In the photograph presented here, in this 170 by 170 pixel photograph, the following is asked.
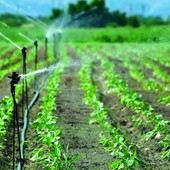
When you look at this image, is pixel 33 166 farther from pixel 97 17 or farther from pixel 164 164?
pixel 97 17

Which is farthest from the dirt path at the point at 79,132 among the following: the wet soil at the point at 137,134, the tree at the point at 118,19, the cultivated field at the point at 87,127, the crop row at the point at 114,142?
the tree at the point at 118,19

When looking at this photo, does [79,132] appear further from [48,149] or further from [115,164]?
[115,164]

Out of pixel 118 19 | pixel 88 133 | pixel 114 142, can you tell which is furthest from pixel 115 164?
pixel 118 19

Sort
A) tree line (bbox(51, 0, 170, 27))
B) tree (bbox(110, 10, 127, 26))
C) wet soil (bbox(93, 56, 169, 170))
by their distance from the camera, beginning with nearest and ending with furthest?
wet soil (bbox(93, 56, 169, 170))
tree line (bbox(51, 0, 170, 27))
tree (bbox(110, 10, 127, 26))

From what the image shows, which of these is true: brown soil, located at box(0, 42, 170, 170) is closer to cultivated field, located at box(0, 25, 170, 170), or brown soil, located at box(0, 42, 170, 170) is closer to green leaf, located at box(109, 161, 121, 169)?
cultivated field, located at box(0, 25, 170, 170)

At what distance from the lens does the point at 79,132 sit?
8.55m

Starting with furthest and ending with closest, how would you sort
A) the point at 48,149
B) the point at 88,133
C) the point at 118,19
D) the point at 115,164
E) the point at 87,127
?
the point at 118,19
the point at 87,127
the point at 88,133
the point at 48,149
the point at 115,164

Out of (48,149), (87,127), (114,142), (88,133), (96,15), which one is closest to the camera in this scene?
(48,149)

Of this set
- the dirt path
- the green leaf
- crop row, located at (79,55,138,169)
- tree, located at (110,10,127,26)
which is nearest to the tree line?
tree, located at (110,10,127,26)

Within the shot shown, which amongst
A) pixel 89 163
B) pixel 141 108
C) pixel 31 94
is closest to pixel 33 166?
pixel 89 163

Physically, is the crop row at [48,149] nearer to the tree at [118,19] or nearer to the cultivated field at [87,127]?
the cultivated field at [87,127]

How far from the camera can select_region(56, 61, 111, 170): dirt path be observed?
22.7ft

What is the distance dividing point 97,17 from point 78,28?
8.46m

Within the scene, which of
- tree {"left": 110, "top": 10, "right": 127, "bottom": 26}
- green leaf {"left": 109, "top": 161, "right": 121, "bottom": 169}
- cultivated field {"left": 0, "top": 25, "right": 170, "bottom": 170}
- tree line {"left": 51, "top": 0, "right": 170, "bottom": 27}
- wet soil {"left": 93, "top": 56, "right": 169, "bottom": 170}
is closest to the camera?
green leaf {"left": 109, "top": 161, "right": 121, "bottom": 169}
